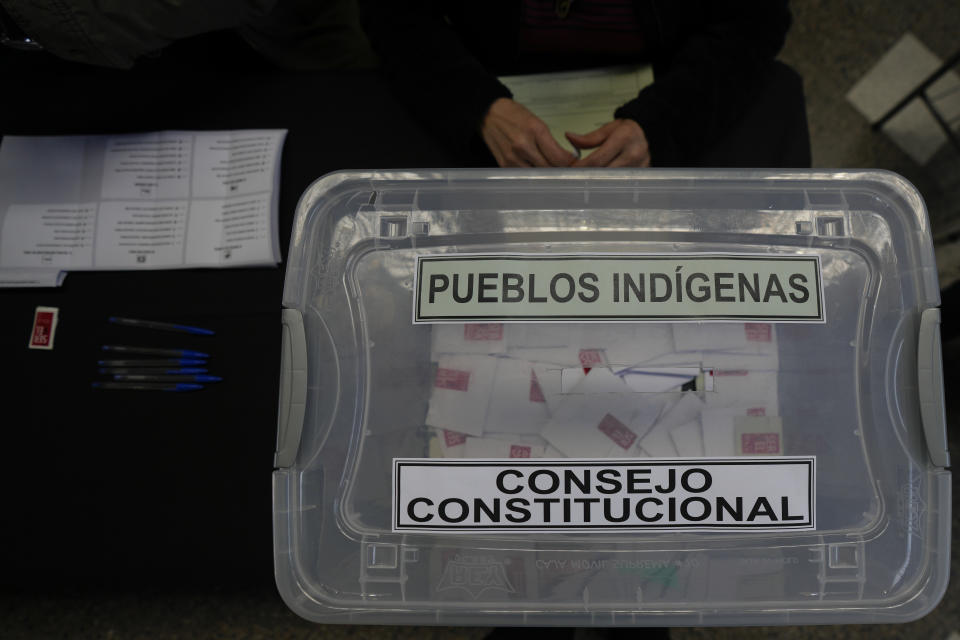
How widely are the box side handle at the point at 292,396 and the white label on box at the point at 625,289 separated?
0.37 ft

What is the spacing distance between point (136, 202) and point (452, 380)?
0.51 meters

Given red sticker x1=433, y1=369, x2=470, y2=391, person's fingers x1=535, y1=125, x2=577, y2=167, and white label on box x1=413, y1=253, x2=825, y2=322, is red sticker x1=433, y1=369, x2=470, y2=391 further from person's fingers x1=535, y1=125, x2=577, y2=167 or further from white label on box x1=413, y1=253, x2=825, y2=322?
person's fingers x1=535, y1=125, x2=577, y2=167

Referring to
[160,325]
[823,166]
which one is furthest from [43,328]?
[823,166]

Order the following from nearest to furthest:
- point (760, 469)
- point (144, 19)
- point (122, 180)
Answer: point (760, 469)
point (144, 19)
point (122, 180)

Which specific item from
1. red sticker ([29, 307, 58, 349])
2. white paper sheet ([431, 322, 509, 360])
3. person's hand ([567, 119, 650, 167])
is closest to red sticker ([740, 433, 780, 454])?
white paper sheet ([431, 322, 509, 360])

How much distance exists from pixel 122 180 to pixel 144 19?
0.21 metres

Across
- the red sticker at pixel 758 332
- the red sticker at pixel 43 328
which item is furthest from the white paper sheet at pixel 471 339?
the red sticker at pixel 43 328

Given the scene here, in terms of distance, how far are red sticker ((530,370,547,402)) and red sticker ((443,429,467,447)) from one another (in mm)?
73

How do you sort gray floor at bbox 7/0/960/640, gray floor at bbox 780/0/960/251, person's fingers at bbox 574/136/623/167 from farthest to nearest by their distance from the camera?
1. gray floor at bbox 780/0/960/251
2. gray floor at bbox 7/0/960/640
3. person's fingers at bbox 574/136/623/167

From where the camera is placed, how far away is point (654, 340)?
0.52 meters

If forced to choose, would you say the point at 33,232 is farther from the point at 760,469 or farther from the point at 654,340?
the point at 760,469

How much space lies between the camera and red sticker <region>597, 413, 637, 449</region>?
51 cm

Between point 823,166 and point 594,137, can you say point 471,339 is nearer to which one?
point 594,137

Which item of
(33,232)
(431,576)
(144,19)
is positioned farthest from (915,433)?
(33,232)
